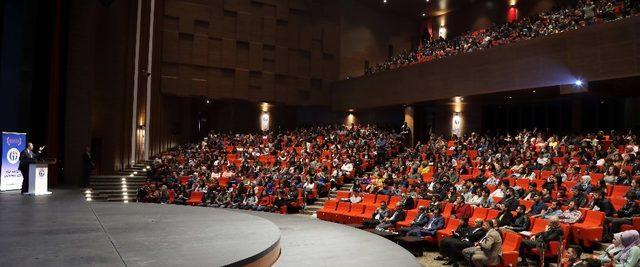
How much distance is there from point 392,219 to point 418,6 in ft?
51.5

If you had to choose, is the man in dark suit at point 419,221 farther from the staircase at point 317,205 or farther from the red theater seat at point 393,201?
the staircase at point 317,205

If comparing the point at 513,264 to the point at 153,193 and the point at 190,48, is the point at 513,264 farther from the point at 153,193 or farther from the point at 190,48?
the point at 190,48

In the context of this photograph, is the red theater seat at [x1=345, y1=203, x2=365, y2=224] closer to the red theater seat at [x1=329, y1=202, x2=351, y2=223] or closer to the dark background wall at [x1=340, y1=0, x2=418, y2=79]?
the red theater seat at [x1=329, y1=202, x2=351, y2=223]

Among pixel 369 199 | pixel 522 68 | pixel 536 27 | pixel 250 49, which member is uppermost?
pixel 250 49

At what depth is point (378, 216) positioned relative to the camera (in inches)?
394

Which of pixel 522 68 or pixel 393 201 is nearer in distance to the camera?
pixel 393 201

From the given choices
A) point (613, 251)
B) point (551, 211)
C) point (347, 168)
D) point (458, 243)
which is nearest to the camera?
point (613, 251)

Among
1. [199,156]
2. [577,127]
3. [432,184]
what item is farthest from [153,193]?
[577,127]

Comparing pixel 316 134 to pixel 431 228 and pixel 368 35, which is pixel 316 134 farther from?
pixel 431 228

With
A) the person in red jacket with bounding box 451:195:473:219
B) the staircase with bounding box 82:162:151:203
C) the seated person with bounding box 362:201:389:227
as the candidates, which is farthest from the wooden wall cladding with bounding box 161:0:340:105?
the person in red jacket with bounding box 451:195:473:219

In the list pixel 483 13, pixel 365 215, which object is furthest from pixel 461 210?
pixel 483 13

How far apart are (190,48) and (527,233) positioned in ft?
53.9

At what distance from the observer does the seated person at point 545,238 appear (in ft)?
22.6

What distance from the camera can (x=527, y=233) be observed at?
7.26m
